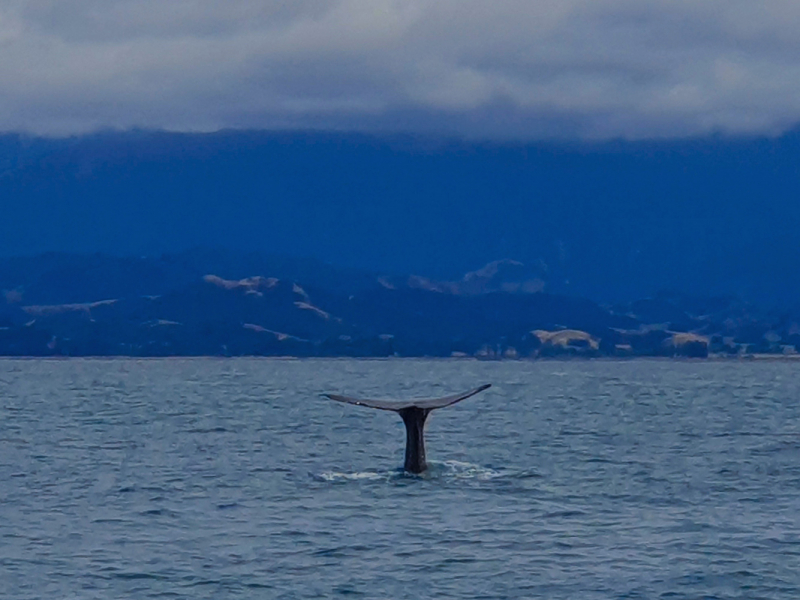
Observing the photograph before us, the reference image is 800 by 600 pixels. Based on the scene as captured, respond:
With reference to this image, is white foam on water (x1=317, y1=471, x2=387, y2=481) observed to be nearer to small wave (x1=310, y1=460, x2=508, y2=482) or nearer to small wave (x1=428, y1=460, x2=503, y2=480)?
small wave (x1=310, y1=460, x2=508, y2=482)

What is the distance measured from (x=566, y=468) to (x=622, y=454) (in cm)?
849

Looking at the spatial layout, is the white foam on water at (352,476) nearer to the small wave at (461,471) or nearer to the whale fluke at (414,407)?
the whale fluke at (414,407)

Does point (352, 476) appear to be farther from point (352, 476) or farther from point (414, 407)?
point (414, 407)

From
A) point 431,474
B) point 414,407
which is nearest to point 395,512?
point 414,407

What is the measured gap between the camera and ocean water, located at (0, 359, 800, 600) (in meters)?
38.2

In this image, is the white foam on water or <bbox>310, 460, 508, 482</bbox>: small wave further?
the white foam on water

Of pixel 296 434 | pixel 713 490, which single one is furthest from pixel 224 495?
pixel 296 434

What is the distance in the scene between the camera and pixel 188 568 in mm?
39375

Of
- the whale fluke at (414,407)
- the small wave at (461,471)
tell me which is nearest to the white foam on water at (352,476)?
the whale fluke at (414,407)

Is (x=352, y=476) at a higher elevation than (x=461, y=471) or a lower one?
lower

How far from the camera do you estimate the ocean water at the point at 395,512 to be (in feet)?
125

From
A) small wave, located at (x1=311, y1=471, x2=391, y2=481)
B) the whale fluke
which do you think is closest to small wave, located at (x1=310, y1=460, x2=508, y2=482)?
small wave, located at (x1=311, y1=471, x2=391, y2=481)

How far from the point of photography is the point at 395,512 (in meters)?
49.1

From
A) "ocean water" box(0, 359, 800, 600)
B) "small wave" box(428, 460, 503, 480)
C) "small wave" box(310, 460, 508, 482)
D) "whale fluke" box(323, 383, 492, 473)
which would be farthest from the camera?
"small wave" box(428, 460, 503, 480)
